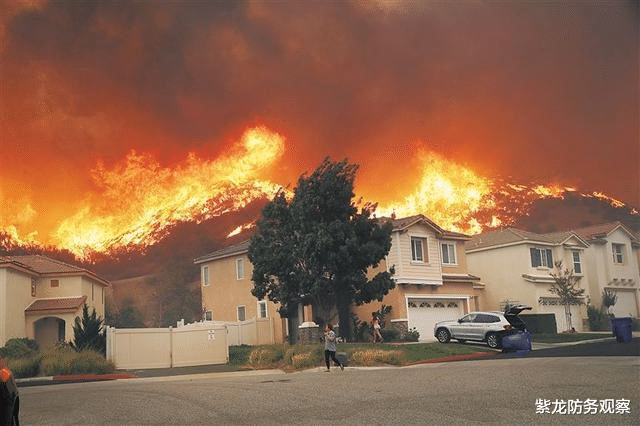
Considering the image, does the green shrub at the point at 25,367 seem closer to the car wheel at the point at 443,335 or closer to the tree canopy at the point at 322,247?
the tree canopy at the point at 322,247

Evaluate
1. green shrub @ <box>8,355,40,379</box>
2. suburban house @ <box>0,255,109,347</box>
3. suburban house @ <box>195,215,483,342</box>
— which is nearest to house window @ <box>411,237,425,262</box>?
suburban house @ <box>195,215,483,342</box>

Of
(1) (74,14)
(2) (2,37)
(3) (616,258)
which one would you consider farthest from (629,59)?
(2) (2,37)

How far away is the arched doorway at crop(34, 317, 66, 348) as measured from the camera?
140 ft

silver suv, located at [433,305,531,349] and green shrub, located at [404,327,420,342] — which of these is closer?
silver suv, located at [433,305,531,349]

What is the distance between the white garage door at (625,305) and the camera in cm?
5722

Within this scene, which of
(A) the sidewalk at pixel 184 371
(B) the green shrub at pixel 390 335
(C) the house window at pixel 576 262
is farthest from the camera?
(C) the house window at pixel 576 262

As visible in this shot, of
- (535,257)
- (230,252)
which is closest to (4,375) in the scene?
(230,252)

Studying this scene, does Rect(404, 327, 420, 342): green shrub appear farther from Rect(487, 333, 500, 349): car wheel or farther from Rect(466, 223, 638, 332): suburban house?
Rect(466, 223, 638, 332): suburban house

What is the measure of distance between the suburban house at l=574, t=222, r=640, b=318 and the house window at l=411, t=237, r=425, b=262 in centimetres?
2199

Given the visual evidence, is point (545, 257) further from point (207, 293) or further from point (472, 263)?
point (207, 293)

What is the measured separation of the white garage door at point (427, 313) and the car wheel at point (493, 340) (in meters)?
8.68

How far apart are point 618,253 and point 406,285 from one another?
28557 millimetres

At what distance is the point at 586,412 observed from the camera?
1102 cm

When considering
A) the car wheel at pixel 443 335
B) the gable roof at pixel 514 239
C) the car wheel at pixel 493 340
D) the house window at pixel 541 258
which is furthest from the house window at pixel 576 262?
the car wheel at pixel 493 340
